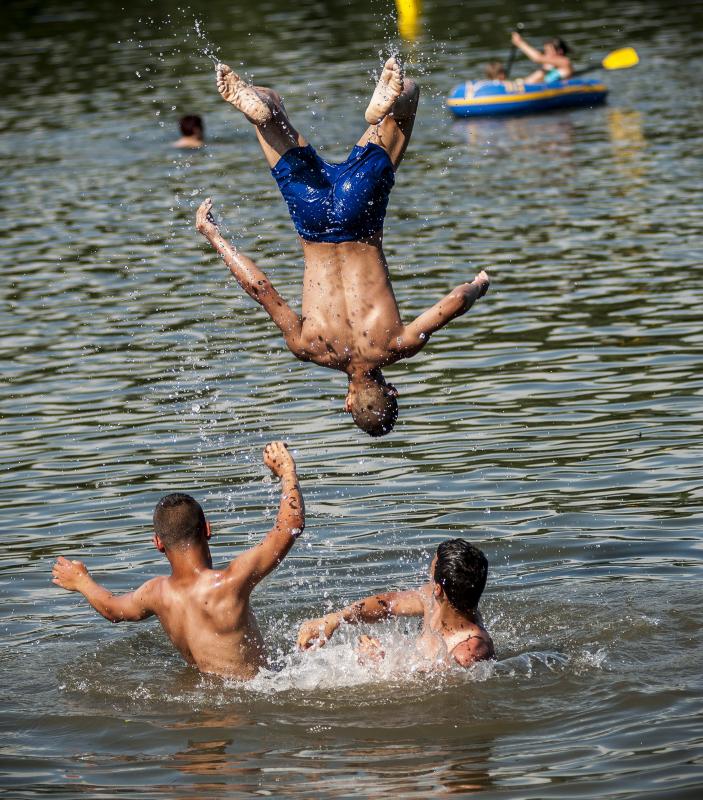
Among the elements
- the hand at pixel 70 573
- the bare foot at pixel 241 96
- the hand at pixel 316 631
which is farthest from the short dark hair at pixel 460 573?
the bare foot at pixel 241 96

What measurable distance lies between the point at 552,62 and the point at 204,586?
22.8 m

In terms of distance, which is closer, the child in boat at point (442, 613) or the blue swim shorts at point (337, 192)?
the child in boat at point (442, 613)

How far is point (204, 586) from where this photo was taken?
8914 mm

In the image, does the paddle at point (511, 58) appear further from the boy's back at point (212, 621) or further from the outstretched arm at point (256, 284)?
the boy's back at point (212, 621)

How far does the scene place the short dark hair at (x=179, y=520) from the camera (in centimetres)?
869

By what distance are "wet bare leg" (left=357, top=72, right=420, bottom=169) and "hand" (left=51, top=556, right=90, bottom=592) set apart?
10.6ft

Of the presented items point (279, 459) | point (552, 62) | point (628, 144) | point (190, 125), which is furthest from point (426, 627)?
point (552, 62)

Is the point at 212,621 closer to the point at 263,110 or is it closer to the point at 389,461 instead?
the point at 263,110

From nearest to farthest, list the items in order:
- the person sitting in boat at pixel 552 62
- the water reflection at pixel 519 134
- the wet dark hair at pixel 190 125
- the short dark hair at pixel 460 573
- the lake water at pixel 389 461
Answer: the lake water at pixel 389 461, the short dark hair at pixel 460 573, the water reflection at pixel 519 134, the wet dark hair at pixel 190 125, the person sitting in boat at pixel 552 62

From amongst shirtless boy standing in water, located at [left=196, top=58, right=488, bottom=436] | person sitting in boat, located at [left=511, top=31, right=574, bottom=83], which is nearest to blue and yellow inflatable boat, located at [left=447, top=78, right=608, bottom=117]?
person sitting in boat, located at [left=511, top=31, right=574, bottom=83]

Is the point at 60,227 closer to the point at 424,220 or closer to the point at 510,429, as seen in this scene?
the point at 424,220

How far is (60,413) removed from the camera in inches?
579

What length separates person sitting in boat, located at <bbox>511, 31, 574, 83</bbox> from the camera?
1166 inches

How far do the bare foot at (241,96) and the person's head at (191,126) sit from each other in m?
17.5
